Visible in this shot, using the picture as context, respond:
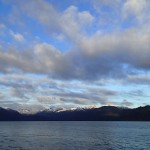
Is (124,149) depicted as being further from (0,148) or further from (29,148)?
(0,148)

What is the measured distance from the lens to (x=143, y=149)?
3317 inches

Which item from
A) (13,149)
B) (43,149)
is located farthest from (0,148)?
(43,149)

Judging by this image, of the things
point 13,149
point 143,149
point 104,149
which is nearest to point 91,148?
point 104,149

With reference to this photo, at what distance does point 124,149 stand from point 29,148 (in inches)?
1086

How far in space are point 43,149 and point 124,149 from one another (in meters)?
23.3

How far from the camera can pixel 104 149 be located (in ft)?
275

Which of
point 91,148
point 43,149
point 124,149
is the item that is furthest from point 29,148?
point 124,149

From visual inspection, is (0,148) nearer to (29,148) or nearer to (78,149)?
(29,148)

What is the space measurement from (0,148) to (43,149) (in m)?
12.8

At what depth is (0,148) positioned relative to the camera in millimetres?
84812

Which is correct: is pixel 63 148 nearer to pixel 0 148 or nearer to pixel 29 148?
pixel 29 148

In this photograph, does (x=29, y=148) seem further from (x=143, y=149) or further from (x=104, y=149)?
(x=143, y=149)

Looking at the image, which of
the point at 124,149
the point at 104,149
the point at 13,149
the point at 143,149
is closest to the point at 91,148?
the point at 104,149

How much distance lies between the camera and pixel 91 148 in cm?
8506
